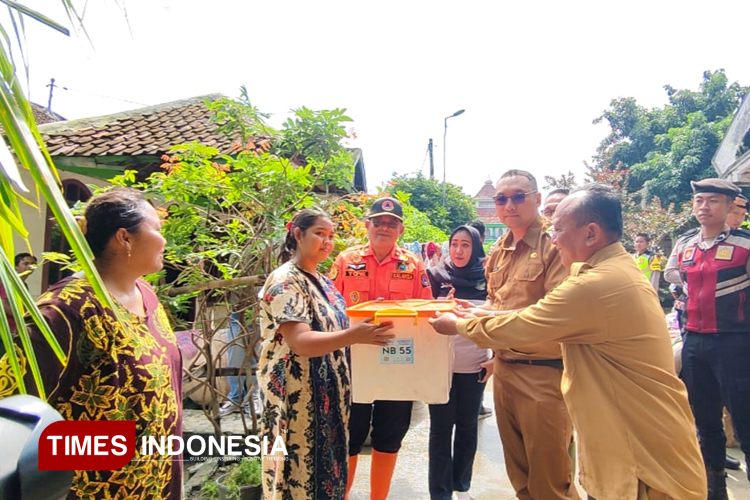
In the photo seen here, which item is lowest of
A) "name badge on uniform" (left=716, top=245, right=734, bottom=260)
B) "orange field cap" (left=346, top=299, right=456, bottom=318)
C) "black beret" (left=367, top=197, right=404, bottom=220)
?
"orange field cap" (left=346, top=299, right=456, bottom=318)

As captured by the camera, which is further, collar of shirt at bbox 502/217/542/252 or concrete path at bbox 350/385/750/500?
concrete path at bbox 350/385/750/500

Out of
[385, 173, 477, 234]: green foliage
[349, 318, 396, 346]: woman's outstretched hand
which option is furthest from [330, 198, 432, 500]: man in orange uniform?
[385, 173, 477, 234]: green foliage

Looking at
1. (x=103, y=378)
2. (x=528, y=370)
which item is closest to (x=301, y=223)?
(x=103, y=378)

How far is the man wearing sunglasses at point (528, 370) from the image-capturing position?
2.24m

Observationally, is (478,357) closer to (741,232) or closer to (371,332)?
(371,332)

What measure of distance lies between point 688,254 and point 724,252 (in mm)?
266

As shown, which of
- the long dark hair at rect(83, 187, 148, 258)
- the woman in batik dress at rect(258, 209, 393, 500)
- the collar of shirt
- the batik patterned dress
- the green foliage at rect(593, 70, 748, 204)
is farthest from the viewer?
the green foliage at rect(593, 70, 748, 204)

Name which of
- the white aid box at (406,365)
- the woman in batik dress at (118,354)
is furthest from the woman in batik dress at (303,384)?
the woman in batik dress at (118,354)

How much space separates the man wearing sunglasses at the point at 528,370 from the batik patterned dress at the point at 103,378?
157cm

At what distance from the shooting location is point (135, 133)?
6656 mm

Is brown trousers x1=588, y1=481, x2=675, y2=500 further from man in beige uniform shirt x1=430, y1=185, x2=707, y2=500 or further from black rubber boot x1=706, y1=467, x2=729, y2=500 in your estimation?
black rubber boot x1=706, y1=467, x2=729, y2=500

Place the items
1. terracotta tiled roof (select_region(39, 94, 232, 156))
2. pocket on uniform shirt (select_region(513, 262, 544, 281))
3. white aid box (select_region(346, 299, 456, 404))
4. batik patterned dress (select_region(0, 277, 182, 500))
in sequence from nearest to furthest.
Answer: batik patterned dress (select_region(0, 277, 182, 500))
white aid box (select_region(346, 299, 456, 404))
pocket on uniform shirt (select_region(513, 262, 544, 281))
terracotta tiled roof (select_region(39, 94, 232, 156))

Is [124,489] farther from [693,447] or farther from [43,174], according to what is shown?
[693,447]

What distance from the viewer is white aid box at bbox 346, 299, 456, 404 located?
2203mm
